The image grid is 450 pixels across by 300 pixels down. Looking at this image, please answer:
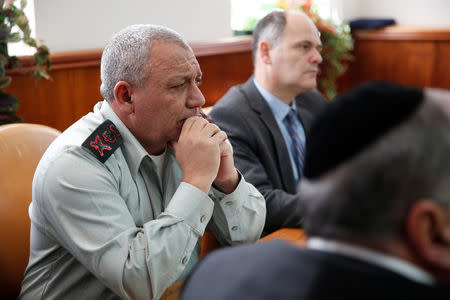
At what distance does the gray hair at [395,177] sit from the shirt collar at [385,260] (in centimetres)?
2

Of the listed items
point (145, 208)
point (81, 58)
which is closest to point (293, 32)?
point (81, 58)

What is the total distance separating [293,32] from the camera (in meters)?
2.56

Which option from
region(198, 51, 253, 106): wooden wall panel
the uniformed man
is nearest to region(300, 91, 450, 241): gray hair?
the uniformed man

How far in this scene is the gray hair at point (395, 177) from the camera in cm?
59

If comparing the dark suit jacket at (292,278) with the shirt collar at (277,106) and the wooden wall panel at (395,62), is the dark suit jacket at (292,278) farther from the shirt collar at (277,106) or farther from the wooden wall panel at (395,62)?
the wooden wall panel at (395,62)

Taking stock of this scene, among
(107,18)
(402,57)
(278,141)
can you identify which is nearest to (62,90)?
(107,18)

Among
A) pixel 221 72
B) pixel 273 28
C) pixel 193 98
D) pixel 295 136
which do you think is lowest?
pixel 295 136

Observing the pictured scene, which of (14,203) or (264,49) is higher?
(264,49)

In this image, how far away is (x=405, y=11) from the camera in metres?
4.65

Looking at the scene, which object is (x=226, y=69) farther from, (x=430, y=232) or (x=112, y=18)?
(x=430, y=232)

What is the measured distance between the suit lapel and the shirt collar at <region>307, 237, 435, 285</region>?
1.54 m

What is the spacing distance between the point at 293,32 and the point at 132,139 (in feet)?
4.70

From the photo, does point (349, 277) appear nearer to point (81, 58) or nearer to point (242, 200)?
point (242, 200)

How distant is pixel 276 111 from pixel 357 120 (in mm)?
1747
